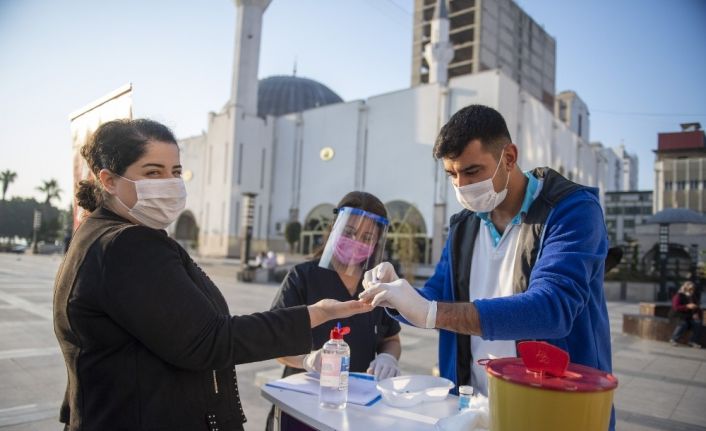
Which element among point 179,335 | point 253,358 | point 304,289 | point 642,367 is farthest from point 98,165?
point 642,367

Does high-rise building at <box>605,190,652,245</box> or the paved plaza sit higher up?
high-rise building at <box>605,190,652,245</box>

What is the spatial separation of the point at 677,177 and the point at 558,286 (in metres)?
51.3

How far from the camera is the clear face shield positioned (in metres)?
2.75

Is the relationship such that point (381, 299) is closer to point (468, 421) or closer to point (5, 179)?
point (468, 421)

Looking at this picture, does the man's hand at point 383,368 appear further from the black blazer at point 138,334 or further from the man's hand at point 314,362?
the black blazer at point 138,334

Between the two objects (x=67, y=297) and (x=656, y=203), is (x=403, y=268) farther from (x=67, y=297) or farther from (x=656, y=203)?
(x=656, y=203)

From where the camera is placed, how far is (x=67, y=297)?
1.57m

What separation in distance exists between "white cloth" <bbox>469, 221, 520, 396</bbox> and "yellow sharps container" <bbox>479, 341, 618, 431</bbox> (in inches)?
34.3

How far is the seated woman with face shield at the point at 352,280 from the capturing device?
2756 mm

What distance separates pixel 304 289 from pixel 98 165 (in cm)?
149

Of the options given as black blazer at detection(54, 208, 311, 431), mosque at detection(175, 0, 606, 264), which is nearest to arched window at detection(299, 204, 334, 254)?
mosque at detection(175, 0, 606, 264)

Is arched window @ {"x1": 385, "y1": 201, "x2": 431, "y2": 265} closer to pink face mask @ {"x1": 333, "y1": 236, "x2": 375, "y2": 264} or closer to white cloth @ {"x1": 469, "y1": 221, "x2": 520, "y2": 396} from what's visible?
pink face mask @ {"x1": 333, "y1": 236, "x2": 375, "y2": 264}

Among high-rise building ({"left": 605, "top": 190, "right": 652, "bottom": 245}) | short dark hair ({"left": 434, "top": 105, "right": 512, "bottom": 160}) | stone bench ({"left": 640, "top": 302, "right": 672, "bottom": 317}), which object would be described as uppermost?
high-rise building ({"left": 605, "top": 190, "right": 652, "bottom": 245})

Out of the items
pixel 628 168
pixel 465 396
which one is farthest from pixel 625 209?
pixel 465 396
